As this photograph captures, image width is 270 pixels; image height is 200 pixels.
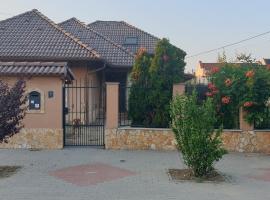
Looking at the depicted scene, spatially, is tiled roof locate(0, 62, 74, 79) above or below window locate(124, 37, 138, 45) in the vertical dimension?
below

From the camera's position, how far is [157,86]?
1338 cm

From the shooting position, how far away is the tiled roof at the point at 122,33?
94.6ft

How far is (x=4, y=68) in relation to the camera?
13.0 metres

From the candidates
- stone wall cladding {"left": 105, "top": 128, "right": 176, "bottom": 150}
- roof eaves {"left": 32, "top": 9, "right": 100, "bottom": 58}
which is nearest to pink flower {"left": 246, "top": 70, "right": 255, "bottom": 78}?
stone wall cladding {"left": 105, "top": 128, "right": 176, "bottom": 150}

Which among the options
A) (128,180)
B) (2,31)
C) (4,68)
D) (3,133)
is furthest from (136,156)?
(2,31)

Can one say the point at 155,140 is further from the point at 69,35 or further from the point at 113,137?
the point at 69,35

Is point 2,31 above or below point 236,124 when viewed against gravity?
above

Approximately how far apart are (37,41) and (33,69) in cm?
700

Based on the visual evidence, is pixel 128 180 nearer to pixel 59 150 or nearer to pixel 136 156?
pixel 136 156

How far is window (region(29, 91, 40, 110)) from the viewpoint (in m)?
12.9

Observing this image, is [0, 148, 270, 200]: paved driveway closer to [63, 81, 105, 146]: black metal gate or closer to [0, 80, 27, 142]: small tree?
[0, 80, 27, 142]: small tree

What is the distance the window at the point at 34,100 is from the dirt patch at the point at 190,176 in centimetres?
543

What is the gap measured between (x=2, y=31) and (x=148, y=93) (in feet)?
35.2

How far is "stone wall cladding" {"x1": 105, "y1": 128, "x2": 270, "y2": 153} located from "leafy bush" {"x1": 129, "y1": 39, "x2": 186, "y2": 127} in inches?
20.6
